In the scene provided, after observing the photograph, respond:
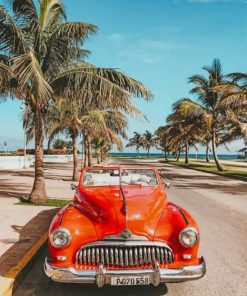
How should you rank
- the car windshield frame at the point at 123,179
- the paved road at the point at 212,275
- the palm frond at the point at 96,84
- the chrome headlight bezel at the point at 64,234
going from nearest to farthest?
the chrome headlight bezel at the point at 64,234, the paved road at the point at 212,275, the car windshield frame at the point at 123,179, the palm frond at the point at 96,84

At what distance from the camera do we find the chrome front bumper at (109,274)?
409 cm

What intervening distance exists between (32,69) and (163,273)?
7261 millimetres

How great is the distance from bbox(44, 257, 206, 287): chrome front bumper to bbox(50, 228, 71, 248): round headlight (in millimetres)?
288

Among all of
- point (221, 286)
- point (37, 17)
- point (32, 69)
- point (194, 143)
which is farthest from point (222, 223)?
point (194, 143)

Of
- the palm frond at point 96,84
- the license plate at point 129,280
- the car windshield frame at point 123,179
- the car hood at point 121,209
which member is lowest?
the license plate at point 129,280

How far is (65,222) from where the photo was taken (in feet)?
15.4

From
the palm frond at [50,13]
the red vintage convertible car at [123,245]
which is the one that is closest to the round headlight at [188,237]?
the red vintage convertible car at [123,245]

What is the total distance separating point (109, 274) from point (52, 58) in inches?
359

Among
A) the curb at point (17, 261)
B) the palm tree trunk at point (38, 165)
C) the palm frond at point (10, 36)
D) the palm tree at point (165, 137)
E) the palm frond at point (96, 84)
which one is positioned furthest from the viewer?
the palm tree at point (165, 137)

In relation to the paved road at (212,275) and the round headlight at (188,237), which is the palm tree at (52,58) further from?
the round headlight at (188,237)

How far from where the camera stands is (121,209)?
479 cm

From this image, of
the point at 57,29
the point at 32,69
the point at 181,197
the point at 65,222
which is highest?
the point at 57,29

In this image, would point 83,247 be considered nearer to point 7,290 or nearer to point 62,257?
point 62,257

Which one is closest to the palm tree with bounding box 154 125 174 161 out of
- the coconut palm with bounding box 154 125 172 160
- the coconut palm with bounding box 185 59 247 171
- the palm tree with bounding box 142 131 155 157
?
the coconut palm with bounding box 154 125 172 160
